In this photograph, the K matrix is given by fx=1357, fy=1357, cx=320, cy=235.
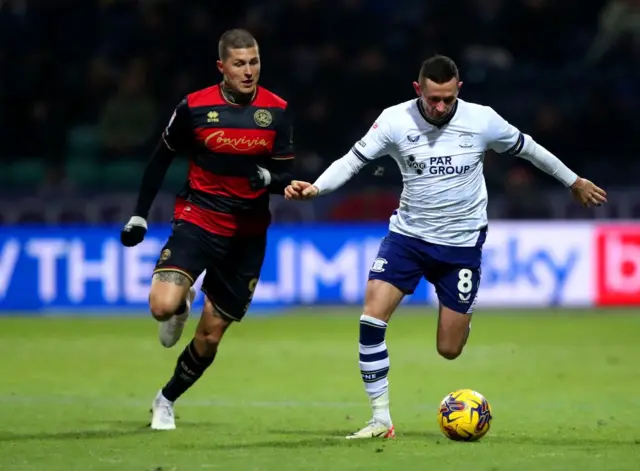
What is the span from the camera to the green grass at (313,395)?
7367 mm

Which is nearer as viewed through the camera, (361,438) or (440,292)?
(361,438)

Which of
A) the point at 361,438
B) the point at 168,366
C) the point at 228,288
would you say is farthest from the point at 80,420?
the point at 168,366

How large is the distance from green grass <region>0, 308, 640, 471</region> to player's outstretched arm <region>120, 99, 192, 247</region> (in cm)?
129

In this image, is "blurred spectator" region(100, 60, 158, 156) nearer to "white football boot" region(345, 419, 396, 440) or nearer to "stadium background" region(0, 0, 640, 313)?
"stadium background" region(0, 0, 640, 313)

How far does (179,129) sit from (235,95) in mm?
429

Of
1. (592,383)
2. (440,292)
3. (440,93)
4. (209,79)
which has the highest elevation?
(209,79)

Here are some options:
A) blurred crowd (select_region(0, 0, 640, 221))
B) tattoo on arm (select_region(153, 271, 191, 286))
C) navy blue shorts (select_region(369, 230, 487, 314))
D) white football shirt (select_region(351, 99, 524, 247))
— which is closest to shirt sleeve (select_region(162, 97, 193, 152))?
→ tattoo on arm (select_region(153, 271, 191, 286))

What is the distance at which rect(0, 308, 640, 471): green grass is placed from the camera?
7.37 metres

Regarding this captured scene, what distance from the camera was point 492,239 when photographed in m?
18.2

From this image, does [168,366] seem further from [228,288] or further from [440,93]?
[440,93]

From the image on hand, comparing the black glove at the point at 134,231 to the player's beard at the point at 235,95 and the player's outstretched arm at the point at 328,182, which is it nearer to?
the player's beard at the point at 235,95

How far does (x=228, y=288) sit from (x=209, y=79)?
1069 centimetres

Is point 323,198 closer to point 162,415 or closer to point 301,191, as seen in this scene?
point 162,415

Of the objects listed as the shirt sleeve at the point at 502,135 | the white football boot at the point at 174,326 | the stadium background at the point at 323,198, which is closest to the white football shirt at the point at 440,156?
the shirt sleeve at the point at 502,135
